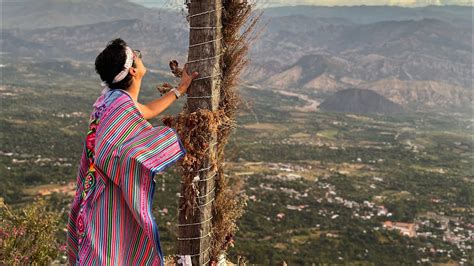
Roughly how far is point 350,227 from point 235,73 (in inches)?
1104

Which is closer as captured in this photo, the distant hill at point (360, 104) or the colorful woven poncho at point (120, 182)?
the colorful woven poncho at point (120, 182)

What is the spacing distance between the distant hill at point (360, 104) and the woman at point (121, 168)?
98.5 m

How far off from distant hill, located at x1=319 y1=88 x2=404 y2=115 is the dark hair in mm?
98578

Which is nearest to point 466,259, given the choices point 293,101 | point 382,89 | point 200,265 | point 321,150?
point 200,265

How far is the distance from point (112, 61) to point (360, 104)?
108 metres

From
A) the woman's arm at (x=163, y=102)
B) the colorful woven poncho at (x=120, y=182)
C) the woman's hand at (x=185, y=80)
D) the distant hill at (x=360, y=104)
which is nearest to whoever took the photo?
the colorful woven poncho at (x=120, y=182)

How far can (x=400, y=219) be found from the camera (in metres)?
33.2

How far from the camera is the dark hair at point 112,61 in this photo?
2588mm

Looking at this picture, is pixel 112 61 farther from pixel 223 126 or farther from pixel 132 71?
pixel 223 126

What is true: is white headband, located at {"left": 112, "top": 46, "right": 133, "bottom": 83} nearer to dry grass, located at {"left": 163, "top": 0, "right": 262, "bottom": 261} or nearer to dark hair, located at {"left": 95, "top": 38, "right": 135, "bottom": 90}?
dark hair, located at {"left": 95, "top": 38, "right": 135, "bottom": 90}

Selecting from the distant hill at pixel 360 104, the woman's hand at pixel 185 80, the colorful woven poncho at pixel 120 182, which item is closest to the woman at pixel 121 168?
the colorful woven poncho at pixel 120 182

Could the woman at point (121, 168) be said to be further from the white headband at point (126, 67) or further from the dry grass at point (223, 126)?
the dry grass at point (223, 126)

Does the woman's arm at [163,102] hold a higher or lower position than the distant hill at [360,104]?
higher

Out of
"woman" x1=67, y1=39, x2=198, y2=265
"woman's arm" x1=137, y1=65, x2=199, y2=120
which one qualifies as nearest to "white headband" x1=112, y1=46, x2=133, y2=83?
"woman" x1=67, y1=39, x2=198, y2=265
